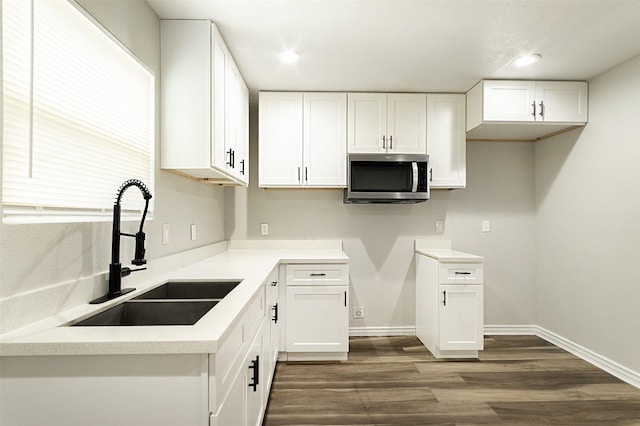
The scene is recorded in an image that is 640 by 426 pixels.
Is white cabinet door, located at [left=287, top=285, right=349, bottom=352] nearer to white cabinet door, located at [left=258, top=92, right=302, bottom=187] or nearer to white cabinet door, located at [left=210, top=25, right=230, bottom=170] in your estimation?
white cabinet door, located at [left=258, top=92, right=302, bottom=187]

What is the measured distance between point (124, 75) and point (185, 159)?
0.51 m

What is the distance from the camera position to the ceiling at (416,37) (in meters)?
1.84

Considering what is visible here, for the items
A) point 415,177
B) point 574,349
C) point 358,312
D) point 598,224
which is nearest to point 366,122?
point 415,177

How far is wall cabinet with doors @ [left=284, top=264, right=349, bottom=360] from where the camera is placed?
108 inches

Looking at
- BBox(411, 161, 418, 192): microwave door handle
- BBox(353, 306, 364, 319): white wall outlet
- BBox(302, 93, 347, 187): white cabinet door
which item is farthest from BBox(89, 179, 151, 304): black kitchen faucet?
BBox(353, 306, 364, 319): white wall outlet

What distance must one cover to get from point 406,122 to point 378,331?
210 cm

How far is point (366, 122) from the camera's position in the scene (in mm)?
3082

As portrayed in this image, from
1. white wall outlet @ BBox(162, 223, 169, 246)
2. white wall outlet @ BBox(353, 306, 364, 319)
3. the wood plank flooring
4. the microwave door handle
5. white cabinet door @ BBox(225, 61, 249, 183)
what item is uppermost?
white cabinet door @ BBox(225, 61, 249, 183)

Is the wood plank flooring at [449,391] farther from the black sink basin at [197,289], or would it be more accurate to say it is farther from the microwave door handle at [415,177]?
the microwave door handle at [415,177]

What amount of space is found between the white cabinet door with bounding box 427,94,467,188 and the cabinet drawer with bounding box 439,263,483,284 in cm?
77

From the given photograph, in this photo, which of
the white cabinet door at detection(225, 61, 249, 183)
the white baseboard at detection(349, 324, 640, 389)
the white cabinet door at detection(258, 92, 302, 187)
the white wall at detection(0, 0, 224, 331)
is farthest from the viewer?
the white cabinet door at detection(258, 92, 302, 187)

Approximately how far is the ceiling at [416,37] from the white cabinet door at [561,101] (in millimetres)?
89

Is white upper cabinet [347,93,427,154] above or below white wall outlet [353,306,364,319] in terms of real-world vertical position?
above

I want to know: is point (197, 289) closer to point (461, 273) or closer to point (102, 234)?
point (102, 234)
